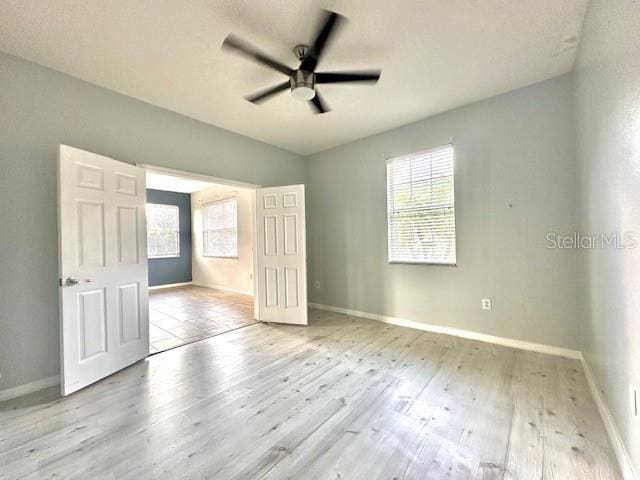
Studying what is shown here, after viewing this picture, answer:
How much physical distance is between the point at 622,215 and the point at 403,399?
5.69 feet

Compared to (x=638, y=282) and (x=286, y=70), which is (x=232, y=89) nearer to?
(x=286, y=70)

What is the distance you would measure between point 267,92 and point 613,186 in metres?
2.41

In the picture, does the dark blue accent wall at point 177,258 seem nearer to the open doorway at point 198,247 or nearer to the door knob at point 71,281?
the open doorway at point 198,247

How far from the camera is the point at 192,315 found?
4352 mm

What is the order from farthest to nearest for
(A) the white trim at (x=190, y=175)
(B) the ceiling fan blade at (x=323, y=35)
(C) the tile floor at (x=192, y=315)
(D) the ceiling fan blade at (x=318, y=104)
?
1. (C) the tile floor at (x=192, y=315)
2. (A) the white trim at (x=190, y=175)
3. (D) the ceiling fan blade at (x=318, y=104)
4. (B) the ceiling fan blade at (x=323, y=35)

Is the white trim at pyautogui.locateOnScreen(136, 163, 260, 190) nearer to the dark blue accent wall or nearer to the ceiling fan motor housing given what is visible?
the ceiling fan motor housing

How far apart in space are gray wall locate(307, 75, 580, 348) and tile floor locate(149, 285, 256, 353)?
2.16 m

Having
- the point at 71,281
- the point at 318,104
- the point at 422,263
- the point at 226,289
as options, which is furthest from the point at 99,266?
the point at 226,289

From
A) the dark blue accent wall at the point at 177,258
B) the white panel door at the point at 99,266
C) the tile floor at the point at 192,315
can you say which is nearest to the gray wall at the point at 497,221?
the tile floor at the point at 192,315

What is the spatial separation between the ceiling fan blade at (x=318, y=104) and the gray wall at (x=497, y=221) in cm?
156

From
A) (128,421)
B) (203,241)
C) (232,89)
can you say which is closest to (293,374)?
(128,421)

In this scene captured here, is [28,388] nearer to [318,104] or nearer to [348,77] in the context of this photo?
[318,104]

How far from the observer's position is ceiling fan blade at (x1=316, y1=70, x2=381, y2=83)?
187cm

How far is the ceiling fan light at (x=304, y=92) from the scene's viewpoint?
2027mm
